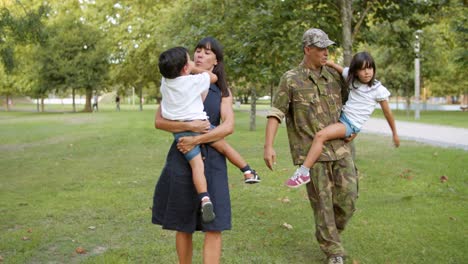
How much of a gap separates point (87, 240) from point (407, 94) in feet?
122

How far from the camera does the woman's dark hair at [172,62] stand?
3.63 m

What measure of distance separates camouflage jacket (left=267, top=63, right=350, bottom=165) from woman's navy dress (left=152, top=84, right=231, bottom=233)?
88 centimetres

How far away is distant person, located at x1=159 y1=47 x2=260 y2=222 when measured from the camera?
3.66 meters

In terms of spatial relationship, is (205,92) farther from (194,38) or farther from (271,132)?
(194,38)

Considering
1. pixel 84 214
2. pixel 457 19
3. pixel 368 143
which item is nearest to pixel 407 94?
pixel 368 143

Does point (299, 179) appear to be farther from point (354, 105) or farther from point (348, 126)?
point (354, 105)

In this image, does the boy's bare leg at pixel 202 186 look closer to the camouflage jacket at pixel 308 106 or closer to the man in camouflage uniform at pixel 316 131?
the man in camouflage uniform at pixel 316 131

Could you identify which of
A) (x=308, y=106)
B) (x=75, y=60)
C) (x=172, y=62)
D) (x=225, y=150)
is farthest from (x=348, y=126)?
(x=75, y=60)

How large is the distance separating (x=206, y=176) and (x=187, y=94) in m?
0.61

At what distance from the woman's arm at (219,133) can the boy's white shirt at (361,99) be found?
1250mm

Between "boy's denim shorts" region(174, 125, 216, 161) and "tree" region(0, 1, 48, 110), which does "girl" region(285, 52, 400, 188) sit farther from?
"tree" region(0, 1, 48, 110)

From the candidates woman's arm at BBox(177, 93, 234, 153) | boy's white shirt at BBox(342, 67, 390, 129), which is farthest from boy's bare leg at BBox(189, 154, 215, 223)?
boy's white shirt at BBox(342, 67, 390, 129)

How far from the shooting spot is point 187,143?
3770mm

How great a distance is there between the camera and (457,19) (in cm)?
1173
